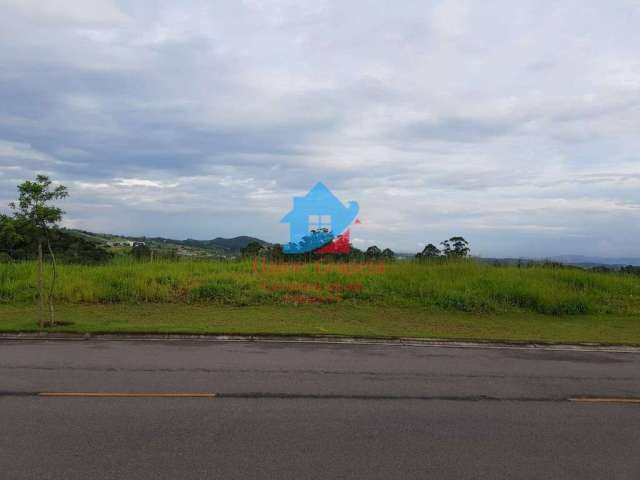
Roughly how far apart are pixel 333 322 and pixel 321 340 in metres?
3.17

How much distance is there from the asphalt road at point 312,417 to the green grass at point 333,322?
9.59 ft

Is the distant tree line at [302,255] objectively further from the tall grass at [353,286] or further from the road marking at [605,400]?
the road marking at [605,400]

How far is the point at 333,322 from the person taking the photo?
Answer: 15797 millimetres

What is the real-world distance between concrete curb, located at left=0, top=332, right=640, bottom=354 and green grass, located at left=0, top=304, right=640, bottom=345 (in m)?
0.26

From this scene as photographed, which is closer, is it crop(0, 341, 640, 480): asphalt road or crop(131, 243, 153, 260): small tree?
crop(0, 341, 640, 480): asphalt road

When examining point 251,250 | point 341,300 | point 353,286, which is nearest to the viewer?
point 341,300

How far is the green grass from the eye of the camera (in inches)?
536

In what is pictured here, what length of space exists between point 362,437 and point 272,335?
23.8 feet

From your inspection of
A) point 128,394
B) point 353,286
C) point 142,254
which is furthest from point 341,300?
point 128,394

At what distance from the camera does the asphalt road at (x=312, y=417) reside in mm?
5141

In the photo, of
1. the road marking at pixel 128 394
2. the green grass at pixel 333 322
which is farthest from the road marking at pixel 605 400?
the road marking at pixel 128 394

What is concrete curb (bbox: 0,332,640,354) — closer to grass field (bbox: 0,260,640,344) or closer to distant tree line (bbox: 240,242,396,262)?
grass field (bbox: 0,260,640,344)

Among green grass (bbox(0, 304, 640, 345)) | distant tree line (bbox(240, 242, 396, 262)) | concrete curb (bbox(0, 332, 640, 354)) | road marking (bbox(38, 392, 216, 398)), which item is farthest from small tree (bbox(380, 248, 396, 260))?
road marking (bbox(38, 392, 216, 398))

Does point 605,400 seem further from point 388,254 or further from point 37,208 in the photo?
point 388,254
